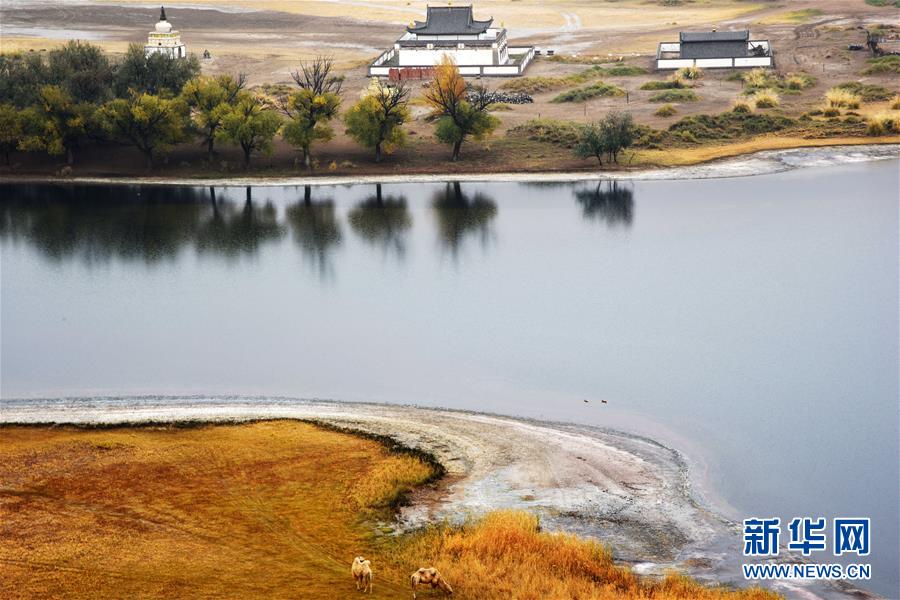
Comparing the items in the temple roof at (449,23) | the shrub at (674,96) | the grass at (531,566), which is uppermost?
the temple roof at (449,23)

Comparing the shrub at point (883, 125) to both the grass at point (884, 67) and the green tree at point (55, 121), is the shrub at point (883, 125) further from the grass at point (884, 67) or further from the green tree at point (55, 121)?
the green tree at point (55, 121)

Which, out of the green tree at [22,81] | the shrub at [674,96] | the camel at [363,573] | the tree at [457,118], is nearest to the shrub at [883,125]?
the shrub at [674,96]

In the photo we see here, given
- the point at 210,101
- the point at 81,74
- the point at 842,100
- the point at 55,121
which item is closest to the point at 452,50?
the point at 210,101

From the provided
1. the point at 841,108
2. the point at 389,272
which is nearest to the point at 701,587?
the point at 389,272

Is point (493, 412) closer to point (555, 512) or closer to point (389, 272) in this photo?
point (555, 512)

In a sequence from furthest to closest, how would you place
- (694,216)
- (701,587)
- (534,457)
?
1. (694,216)
2. (534,457)
3. (701,587)

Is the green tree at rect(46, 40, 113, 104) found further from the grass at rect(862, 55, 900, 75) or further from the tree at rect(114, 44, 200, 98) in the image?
the grass at rect(862, 55, 900, 75)

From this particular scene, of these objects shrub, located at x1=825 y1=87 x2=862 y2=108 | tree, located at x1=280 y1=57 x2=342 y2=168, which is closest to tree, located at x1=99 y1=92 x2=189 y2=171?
tree, located at x1=280 y1=57 x2=342 y2=168
